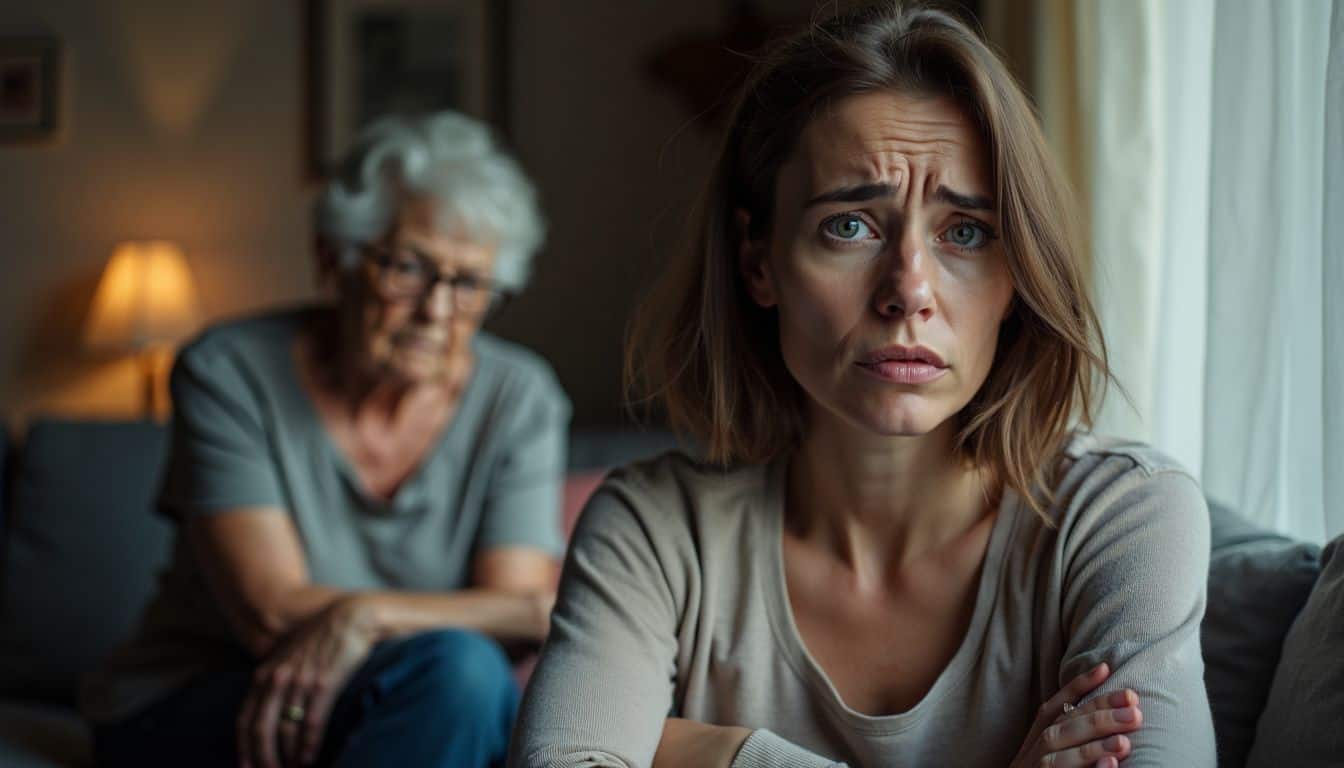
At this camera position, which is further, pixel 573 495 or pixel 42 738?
pixel 573 495

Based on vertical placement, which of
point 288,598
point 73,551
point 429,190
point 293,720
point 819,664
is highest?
point 429,190

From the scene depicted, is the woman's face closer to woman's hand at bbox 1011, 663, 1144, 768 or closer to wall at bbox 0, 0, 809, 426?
woman's hand at bbox 1011, 663, 1144, 768

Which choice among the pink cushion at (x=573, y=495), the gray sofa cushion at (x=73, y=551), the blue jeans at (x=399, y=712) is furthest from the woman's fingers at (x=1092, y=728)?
the gray sofa cushion at (x=73, y=551)

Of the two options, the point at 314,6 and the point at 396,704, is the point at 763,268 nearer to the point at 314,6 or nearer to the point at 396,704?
the point at 396,704

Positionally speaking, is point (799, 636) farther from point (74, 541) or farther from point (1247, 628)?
point (74, 541)

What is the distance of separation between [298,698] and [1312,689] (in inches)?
47.9

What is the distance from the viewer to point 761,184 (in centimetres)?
121

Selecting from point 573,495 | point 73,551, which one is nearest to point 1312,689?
point 573,495

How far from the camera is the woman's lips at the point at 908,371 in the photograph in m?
1.08

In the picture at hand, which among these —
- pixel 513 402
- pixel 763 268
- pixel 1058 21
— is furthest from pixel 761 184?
pixel 513 402

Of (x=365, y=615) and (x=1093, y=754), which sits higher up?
(x=1093, y=754)

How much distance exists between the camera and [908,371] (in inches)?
42.7

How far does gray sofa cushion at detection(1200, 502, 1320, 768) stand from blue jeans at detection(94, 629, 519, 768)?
32.9 inches

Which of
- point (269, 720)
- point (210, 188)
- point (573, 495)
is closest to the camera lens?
point (269, 720)
